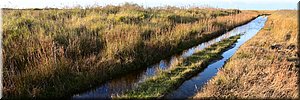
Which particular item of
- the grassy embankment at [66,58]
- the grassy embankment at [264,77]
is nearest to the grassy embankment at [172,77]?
the grassy embankment at [264,77]

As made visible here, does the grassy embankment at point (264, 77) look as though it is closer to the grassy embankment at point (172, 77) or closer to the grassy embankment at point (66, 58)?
the grassy embankment at point (172, 77)

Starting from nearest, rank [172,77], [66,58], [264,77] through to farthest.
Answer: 1. [264,77]
2. [66,58]
3. [172,77]

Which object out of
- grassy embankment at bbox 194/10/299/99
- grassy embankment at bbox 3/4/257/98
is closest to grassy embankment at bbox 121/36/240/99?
grassy embankment at bbox 194/10/299/99

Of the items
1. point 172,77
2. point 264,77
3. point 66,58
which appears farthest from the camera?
point 172,77

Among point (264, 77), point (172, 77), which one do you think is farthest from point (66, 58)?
point (264, 77)

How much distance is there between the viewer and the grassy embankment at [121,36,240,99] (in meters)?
7.32

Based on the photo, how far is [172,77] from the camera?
336 inches

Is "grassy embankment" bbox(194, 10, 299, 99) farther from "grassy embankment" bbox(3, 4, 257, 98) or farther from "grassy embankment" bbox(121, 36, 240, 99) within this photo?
"grassy embankment" bbox(3, 4, 257, 98)

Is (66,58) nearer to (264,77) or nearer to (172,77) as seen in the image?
(172,77)

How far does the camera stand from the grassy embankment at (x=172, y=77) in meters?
7.32

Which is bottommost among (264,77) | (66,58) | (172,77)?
(172,77)

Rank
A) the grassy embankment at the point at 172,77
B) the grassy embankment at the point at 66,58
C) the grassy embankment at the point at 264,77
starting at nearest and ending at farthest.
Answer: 1. the grassy embankment at the point at 264,77
2. the grassy embankment at the point at 66,58
3. the grassy embankment at the point at 172,77

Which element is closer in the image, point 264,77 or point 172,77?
point 264,77

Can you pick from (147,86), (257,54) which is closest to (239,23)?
(257,54)
